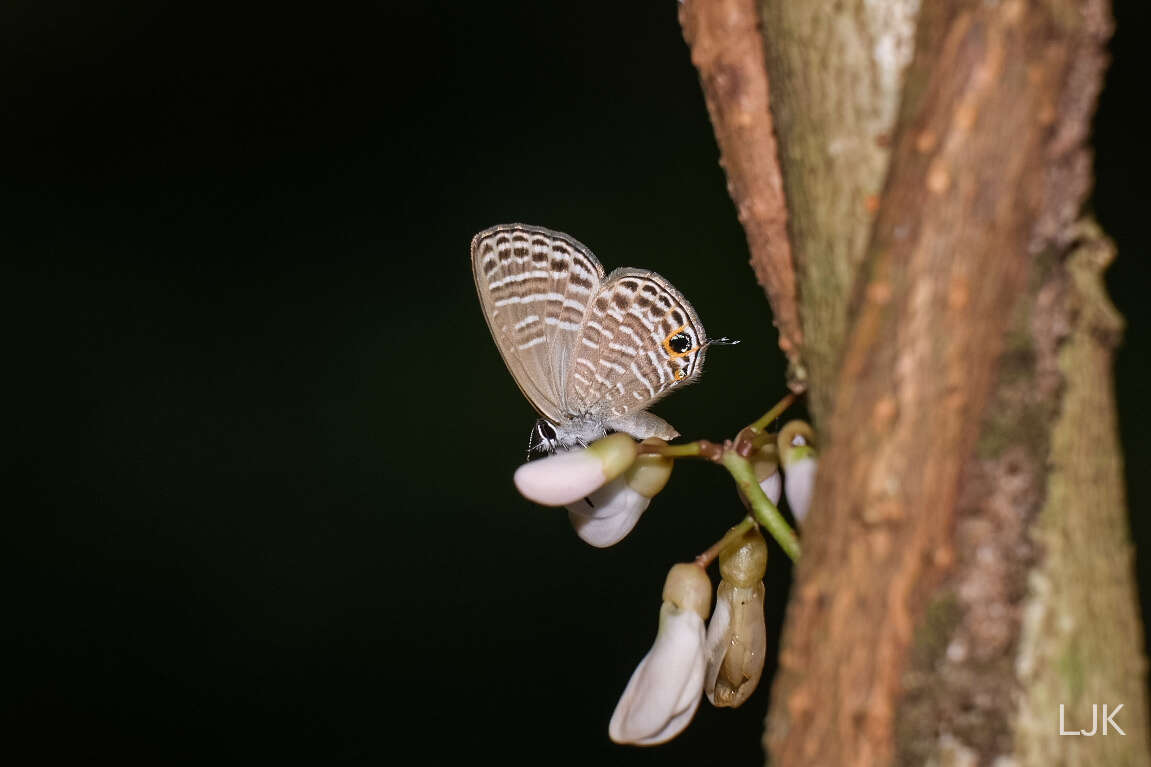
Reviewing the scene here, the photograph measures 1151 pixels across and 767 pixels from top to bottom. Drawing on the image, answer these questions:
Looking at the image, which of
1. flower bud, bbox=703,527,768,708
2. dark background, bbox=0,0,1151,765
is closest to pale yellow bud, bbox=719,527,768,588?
flower bud, bbox=703,527,768,708

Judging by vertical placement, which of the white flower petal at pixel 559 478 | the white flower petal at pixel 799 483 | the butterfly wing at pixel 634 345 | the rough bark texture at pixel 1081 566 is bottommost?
the rough bark texture at pixel 1081 566

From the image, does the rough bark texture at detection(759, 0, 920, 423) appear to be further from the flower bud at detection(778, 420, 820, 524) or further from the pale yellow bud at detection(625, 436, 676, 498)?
the pale yellow bud at detection(625, 436, 676, 498)

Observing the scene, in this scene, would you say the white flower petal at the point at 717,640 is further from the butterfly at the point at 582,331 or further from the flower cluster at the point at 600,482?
the butterfly at the point at 582,331

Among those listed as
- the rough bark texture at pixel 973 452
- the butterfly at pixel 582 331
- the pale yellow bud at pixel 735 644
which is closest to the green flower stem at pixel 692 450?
the pale yellow bud at pixel 735 644

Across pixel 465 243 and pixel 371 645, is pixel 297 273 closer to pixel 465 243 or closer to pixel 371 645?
pixel 465 243

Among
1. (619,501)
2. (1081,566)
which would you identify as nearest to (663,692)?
(619,501)

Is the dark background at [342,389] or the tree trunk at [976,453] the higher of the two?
the dark background at [342,389]
